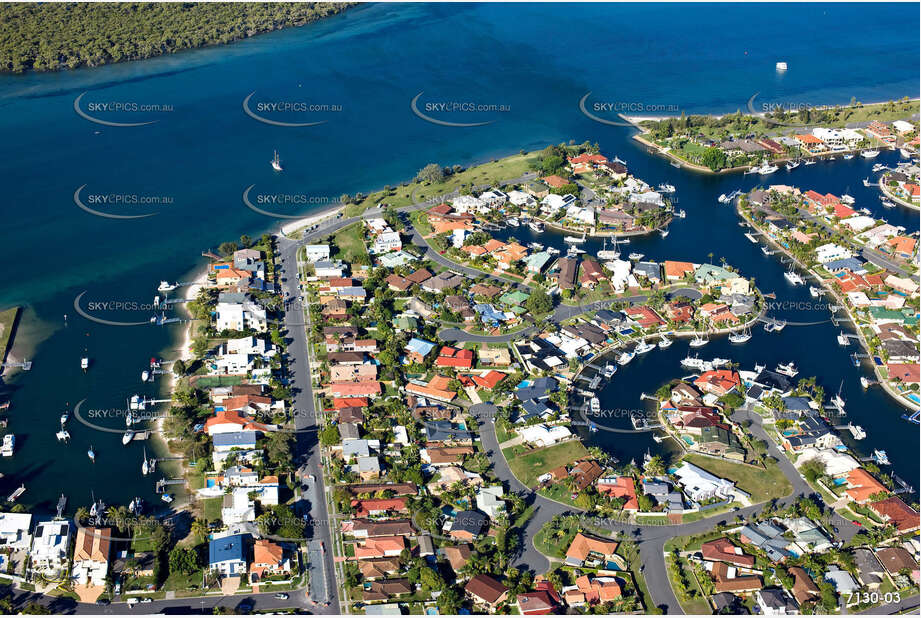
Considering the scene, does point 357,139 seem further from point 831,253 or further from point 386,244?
point 831,253

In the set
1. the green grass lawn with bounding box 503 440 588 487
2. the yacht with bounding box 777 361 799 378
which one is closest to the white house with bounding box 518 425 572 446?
the green grass lawn with bounding box 503 440 588 487

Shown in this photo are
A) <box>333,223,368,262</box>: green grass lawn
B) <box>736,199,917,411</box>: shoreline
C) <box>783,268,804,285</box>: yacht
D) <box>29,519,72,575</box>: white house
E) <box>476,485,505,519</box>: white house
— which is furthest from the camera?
A: <box>333,223,368,262</box>: green grass lawn

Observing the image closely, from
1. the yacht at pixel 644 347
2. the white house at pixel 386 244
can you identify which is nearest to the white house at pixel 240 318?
the white house at pixel 386 244

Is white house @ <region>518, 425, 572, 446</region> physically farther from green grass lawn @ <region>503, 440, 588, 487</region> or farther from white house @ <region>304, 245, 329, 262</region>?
white house @ <region>304, 245, 329, 262</region>

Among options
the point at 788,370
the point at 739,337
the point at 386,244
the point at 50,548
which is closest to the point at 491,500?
the point at 50,548

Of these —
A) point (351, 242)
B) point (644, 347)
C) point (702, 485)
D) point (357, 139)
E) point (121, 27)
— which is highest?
point (121, 27)

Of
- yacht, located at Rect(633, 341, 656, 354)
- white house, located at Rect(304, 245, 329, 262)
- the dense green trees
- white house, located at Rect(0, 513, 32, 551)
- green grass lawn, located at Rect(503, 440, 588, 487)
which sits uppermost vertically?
the dense green trees

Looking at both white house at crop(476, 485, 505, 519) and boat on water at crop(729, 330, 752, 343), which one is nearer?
white house at crop(476, 485, 505, 519)
